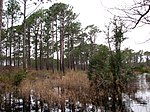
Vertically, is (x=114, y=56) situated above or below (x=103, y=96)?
above

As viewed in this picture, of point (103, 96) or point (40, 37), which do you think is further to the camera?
point (40, 37)

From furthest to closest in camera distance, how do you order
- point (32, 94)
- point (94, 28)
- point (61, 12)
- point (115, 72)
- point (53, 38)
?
point (94, 28) < point (53, 38) < point (61, 12) < point (32, 94) < point (115, 72)

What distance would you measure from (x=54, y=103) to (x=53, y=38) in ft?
100

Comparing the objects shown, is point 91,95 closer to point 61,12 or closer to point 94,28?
point 61,12

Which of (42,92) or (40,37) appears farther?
(40,37)

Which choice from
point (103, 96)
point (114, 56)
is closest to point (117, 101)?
point (103, 96)

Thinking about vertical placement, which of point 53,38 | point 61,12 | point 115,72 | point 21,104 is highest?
point 61,12

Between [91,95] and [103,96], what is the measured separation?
1.70 feet

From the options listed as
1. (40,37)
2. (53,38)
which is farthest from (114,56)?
(40,37)

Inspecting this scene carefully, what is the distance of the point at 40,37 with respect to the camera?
1692 inches

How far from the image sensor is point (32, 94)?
13.0 meters

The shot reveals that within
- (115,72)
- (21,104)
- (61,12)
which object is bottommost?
(21,104)

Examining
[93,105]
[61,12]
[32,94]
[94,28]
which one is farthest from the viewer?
[94,28]

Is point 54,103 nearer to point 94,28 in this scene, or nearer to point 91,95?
point 91,95
